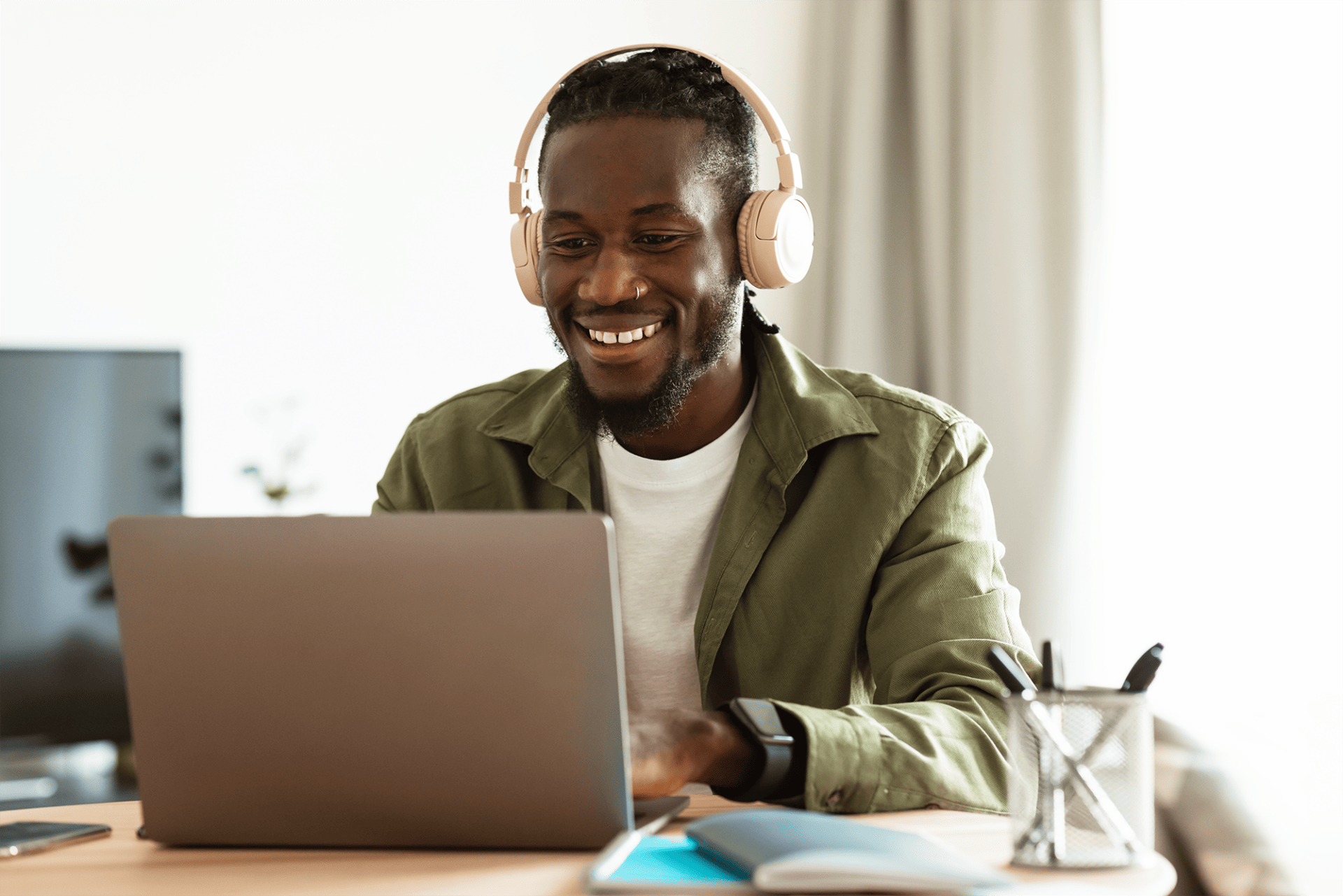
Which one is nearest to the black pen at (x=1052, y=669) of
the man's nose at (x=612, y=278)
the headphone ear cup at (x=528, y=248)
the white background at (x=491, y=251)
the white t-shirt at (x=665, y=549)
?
the white t-shirt at (x=665, y=549)

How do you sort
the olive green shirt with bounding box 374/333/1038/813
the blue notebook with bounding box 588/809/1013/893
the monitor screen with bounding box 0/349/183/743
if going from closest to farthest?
the blue notebook with bounding box 588/809/1013/893 < the olive green shirt with bounding box 374/333/1038/813 < the monitor screen with bounding box 0/349/183/743

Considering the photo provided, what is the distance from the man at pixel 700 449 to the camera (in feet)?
4.55

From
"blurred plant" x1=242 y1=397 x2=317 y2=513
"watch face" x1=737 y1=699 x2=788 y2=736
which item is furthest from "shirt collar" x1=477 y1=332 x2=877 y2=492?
"blurred plant" x1=242 y1=397 x2=317 y2=513

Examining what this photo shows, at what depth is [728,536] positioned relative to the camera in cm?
141

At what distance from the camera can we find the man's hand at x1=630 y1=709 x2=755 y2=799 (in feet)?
2.72

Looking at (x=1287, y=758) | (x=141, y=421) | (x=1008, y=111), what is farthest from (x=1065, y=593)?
(x=141, y=421)

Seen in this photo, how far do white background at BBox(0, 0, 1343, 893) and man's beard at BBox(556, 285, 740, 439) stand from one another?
0.95 metres

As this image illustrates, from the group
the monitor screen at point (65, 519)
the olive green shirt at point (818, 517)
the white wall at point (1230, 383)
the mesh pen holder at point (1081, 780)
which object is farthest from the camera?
the monitor screen at point (65, 519)

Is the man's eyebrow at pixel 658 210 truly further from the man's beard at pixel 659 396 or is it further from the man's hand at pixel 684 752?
the man's hand at pixel 684 752

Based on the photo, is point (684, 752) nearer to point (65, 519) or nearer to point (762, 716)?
point (762, 716)

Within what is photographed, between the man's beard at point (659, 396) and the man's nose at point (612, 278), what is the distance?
10 centimetres

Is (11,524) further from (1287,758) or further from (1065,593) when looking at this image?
(1287,758)

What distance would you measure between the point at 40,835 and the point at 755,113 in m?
1.08

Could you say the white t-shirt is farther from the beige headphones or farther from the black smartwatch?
the black smartwatch
